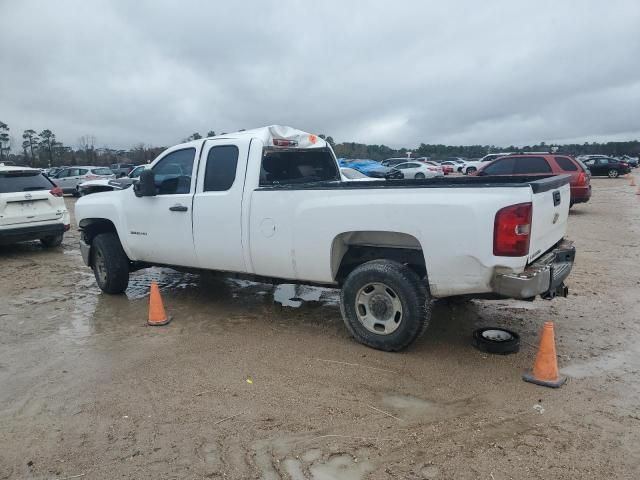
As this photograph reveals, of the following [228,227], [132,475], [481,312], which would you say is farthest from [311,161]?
[132,475]

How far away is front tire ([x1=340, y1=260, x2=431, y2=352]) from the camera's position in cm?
425

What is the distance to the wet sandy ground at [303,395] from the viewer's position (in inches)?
117

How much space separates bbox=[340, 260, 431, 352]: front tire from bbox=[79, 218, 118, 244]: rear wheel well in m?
3.87

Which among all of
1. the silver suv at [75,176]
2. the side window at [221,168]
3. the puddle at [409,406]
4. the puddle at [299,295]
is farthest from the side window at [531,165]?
the silver suv at [75,176]

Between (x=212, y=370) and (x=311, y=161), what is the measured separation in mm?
3016

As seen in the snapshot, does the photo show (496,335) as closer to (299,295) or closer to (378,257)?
(378,257)

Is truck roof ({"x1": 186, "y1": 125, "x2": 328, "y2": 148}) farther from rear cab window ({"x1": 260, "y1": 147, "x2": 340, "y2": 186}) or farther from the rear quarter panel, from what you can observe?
the rear quarter panel

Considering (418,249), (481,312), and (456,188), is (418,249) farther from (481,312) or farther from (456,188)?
(481,312)

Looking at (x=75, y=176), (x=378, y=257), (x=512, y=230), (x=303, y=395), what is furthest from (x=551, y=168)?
(x=75, y=176)

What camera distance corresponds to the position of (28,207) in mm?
9773

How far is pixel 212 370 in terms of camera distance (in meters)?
4.30

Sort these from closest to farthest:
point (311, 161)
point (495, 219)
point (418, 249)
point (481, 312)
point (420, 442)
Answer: point (420, 442) → point (495, 219) → point (418, 249) → point (481, 312) → point (311, 161)

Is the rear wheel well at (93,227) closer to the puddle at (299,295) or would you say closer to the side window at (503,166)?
the puddle at (299,295)

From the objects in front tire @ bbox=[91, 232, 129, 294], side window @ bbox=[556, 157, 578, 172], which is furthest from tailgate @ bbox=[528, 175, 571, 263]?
side window @ bbox=[556, 157, 578, 172]
